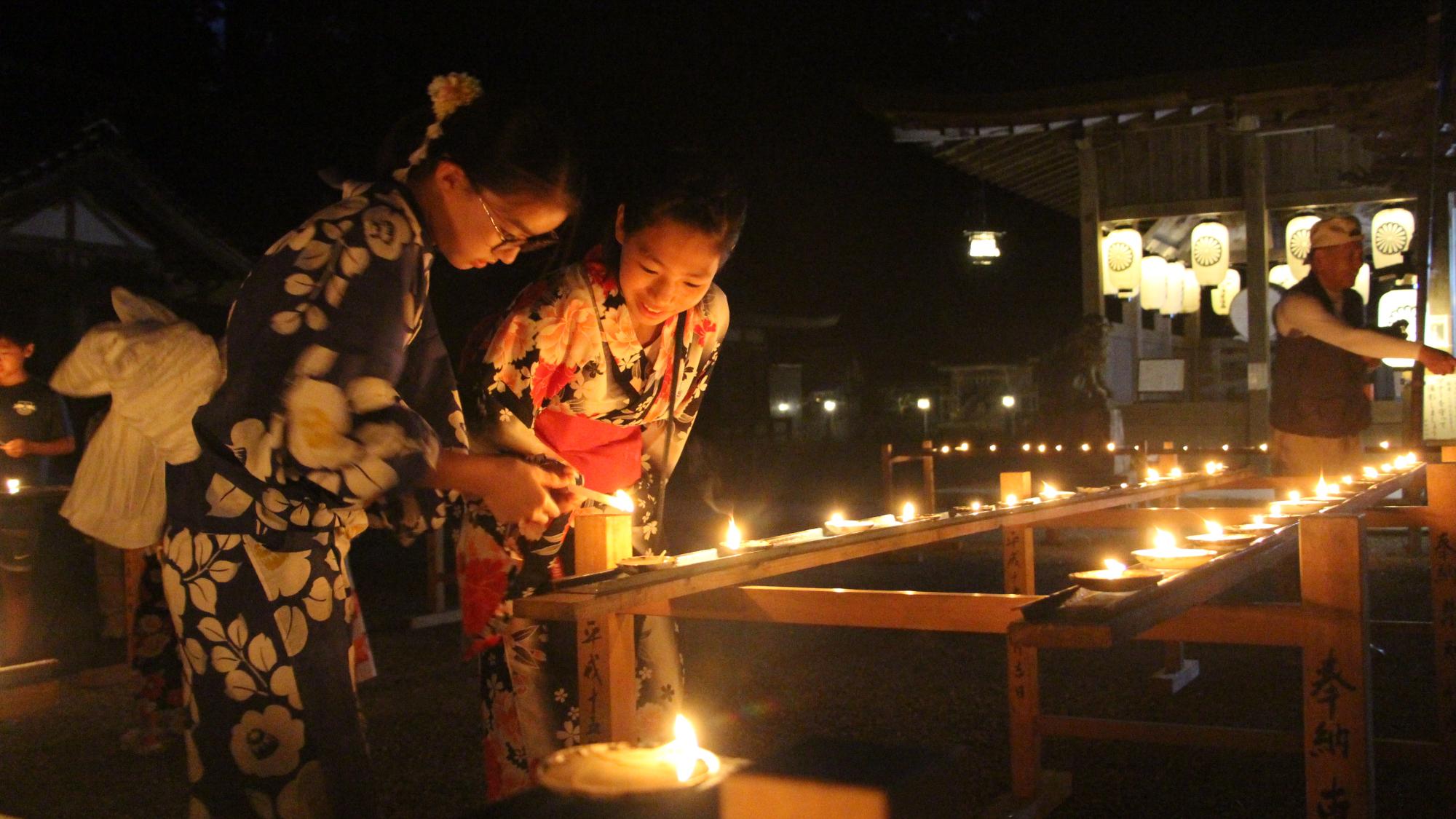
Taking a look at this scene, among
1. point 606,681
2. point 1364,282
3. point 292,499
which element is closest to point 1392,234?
point 1364,282

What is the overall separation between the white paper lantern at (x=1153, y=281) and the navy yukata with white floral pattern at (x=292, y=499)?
15.6 metres

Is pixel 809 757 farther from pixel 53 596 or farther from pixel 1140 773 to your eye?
pixel 53 596

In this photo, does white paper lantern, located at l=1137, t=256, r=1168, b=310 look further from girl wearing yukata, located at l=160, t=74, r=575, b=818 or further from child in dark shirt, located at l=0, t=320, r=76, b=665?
girl wearing yukata, located at l=160, t=74, r=575, b=818

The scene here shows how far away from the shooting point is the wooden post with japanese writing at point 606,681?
2104mm

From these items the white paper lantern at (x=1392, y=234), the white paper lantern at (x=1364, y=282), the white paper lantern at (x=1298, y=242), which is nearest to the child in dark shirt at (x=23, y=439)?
the white paper lantern at (x=1298, y=242)

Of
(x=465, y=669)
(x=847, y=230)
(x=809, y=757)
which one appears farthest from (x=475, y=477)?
(x=847, y=230)

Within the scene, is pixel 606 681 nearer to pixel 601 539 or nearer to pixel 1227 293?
pixel 601 539

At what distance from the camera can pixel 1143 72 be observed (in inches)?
533

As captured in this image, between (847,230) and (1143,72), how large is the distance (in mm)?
22001

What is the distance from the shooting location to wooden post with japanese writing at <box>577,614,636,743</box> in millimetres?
2104

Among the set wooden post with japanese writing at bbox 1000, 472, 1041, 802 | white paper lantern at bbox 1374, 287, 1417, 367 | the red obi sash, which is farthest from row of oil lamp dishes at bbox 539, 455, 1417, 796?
white paper lantern at bbox 1374, 287, 1417, 367

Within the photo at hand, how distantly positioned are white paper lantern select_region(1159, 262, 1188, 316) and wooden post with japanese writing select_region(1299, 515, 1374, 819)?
14.9 m

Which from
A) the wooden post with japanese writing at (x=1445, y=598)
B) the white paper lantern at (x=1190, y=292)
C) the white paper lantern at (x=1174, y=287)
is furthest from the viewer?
the white paper lantern at (x=1190, y=292)

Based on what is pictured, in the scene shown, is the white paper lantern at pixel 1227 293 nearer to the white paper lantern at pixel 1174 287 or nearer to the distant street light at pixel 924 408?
the white paper lantern at pixel 1174 287
